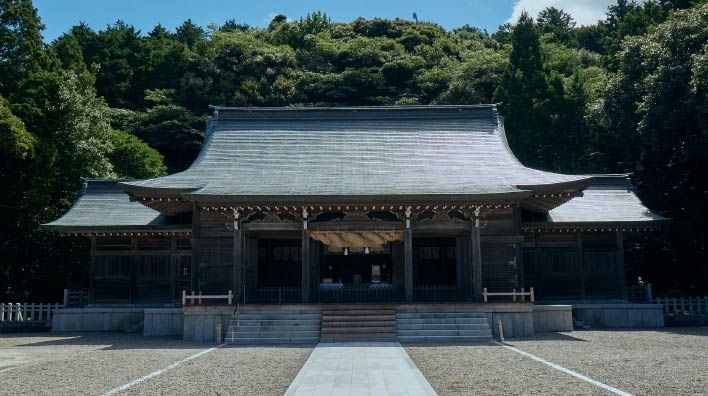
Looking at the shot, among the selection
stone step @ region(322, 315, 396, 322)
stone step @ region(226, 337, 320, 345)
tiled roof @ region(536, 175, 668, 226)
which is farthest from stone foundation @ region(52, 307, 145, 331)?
tiled roof @ region(536, 175, 668, 226)

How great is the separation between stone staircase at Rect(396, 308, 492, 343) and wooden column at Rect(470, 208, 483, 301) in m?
0.99

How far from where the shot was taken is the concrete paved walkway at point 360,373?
9.59 m

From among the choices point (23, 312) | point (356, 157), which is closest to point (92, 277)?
point (23, 312)

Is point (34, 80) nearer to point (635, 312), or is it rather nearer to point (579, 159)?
point (635, 312)

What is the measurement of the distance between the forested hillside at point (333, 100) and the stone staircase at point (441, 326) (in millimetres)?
12876

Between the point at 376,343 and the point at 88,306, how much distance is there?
12817 millimetres

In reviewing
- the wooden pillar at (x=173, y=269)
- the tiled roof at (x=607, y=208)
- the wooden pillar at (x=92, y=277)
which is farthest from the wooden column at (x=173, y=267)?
the tiled roof at (x=607, y=208)

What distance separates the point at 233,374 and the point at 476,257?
10.2 meters

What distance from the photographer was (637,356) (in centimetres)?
1356

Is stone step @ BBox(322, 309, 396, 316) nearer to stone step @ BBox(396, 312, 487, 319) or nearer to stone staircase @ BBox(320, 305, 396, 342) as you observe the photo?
stone staircase @ BBox(320, 305, 396, 342)

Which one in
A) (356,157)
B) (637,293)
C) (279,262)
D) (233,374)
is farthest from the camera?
(637,293)

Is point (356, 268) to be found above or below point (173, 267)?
below

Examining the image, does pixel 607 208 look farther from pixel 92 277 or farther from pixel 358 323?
pixel 92 277

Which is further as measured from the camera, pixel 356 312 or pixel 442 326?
pixel 356 312
